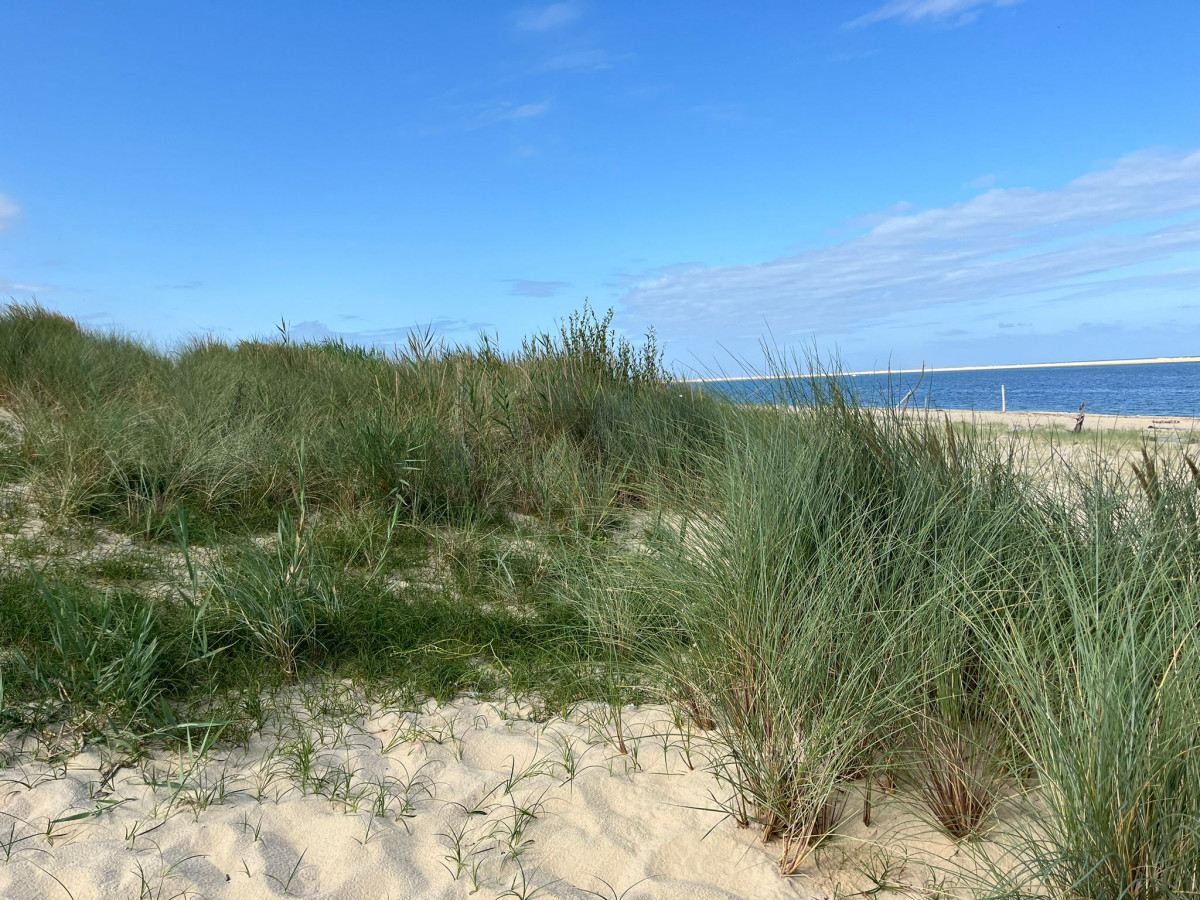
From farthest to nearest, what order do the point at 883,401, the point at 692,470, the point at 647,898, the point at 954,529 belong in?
1. the point at 692,470
2. the point at 883,401
3. the point at 954,529
4. the point at 647,898

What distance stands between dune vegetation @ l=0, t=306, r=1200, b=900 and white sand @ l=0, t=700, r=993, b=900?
0.10 meters

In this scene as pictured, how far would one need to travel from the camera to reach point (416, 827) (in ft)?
6.56

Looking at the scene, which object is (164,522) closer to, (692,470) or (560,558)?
(560,558)

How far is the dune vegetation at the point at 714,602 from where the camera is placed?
5.65 feet

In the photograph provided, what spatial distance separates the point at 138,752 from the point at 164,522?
2044mm

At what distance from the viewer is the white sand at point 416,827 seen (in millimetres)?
1792

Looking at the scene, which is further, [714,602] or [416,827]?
[714,602]

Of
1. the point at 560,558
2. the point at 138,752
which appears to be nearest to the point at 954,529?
the point at 560,558

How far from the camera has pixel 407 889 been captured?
1.77 metres

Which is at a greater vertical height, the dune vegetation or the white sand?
the dune vegetation

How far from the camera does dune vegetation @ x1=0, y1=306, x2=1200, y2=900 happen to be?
1.72 meters

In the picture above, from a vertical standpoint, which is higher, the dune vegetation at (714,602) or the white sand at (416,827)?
the dune vegetation at (714,602)

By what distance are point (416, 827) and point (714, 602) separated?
109 cm

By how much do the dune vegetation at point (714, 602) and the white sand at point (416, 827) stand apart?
0.10 m
